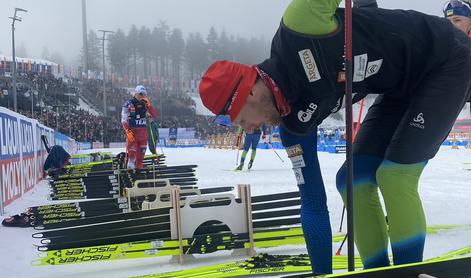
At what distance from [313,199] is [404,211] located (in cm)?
42

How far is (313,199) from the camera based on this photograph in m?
2.13

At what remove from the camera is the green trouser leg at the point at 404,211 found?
1885 mm

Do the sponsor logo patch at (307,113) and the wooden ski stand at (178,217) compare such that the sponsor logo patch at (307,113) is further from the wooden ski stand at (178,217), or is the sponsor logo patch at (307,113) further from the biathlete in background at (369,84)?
the wooden ski stand at (178,217)

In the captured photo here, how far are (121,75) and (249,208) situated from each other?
6919 cm

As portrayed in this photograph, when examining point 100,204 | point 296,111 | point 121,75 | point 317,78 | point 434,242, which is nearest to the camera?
point 317,78

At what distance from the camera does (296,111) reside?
6.37 feet

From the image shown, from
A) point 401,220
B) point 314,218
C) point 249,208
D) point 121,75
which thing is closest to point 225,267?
point 249,208

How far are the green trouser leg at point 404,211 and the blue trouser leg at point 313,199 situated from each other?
316 mm

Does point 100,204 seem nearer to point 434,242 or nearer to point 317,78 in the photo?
point 434,242

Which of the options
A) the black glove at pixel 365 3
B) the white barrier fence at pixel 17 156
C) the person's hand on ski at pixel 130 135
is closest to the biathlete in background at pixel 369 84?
the black glove at pixel 365 3

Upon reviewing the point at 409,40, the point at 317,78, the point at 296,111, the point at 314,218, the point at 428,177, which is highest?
the point at 409,40

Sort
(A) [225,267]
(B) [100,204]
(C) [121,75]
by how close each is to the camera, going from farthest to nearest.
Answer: (C) [121,75] → (B) [100,204] → (A) [225,267]

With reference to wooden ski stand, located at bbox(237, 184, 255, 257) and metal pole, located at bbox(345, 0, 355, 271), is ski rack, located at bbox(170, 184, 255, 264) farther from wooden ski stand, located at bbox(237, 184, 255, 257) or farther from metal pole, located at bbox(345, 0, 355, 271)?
metal pole, located at bbox(345, 0, 355, 271)

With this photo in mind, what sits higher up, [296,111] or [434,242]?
[296,111]
